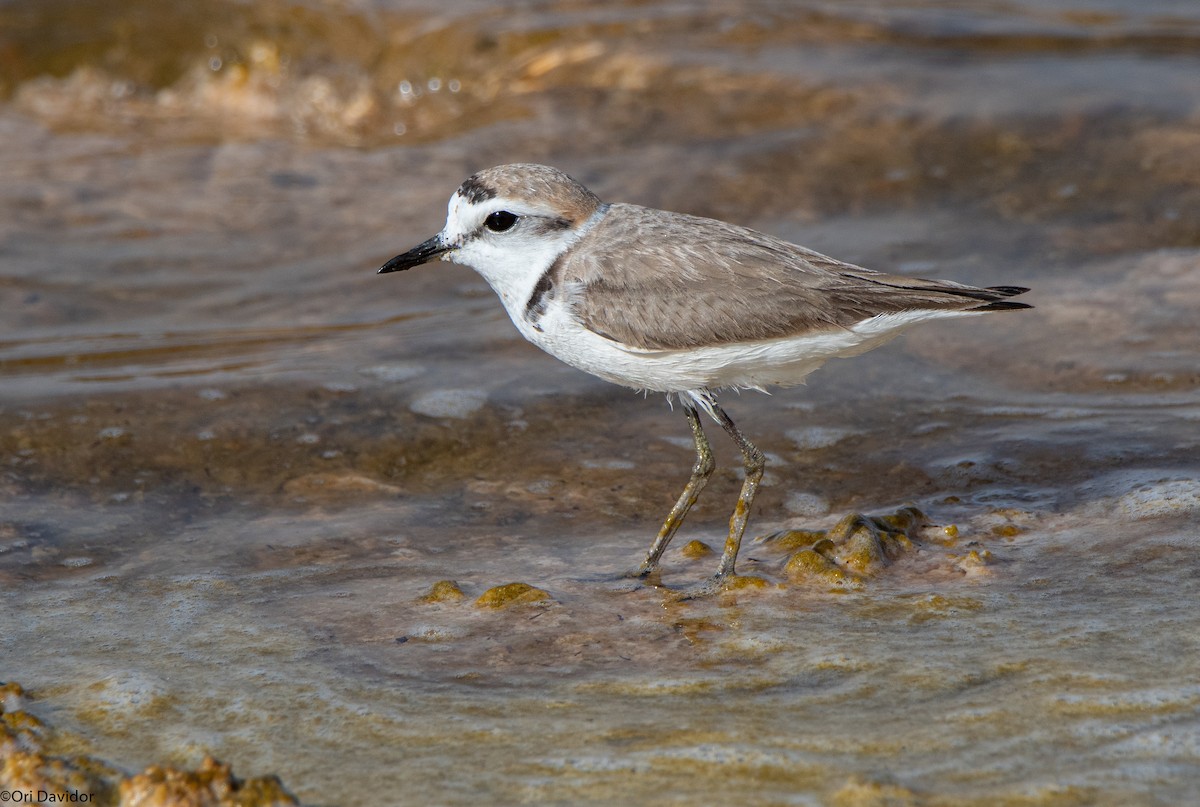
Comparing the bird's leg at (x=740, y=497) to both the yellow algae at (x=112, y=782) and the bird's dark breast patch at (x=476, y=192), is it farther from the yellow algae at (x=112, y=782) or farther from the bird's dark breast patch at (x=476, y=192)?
the yellow algae at (x=112, y=782)

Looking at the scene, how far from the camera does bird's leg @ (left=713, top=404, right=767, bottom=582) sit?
4613mm

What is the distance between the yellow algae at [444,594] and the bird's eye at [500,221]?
1.33m

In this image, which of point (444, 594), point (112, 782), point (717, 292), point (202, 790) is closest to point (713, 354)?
point (717, 292)

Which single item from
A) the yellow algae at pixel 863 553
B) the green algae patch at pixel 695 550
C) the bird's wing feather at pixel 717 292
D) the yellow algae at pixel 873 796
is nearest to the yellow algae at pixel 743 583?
the yellow algae at pixel 863 553

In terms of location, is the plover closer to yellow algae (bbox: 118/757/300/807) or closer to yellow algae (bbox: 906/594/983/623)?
yellow algae (bbox: 906/594/983/623)

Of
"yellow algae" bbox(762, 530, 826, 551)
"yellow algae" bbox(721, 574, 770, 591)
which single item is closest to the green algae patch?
"yellow algae" bbox(762, 530, 826, 551)

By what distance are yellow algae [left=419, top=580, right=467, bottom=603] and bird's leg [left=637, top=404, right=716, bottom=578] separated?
70 cm

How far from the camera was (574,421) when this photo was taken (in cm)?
613

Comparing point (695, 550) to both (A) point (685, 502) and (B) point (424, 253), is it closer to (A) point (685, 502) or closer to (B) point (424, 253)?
(A) point (685, 502)

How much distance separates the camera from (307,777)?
319 cm

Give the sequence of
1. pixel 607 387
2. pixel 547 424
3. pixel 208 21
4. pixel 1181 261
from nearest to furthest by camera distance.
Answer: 1. pixel 547 424
2. pixel 607 387
3. pixel 1181 261
4. pixel 208 21

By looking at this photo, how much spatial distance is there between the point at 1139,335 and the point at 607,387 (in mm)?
2745

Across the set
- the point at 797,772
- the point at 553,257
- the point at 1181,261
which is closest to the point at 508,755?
the point at 797,772

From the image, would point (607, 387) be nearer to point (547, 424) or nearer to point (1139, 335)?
point (547, 424)
